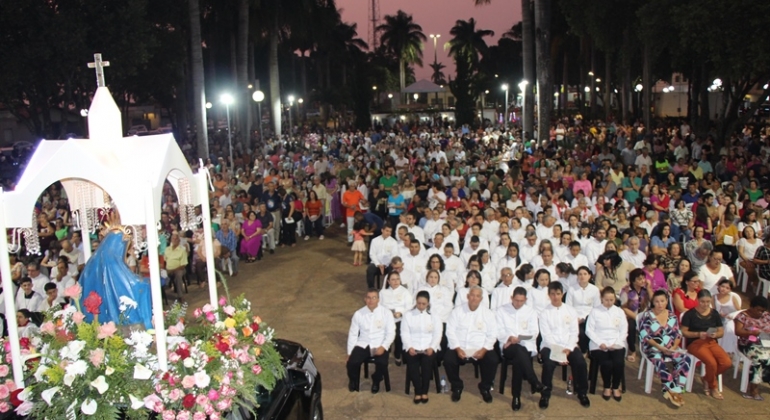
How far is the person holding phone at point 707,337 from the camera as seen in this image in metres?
7.91

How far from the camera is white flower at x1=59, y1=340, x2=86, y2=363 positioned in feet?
17.4

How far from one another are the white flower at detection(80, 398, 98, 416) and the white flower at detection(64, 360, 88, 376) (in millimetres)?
222

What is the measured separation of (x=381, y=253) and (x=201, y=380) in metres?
7.03

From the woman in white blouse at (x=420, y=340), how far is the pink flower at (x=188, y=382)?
3.33m

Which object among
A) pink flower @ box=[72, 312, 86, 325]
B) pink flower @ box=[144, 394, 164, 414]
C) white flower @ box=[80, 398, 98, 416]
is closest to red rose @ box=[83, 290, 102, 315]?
pink flower @ box=[72, 312, 86, 325]

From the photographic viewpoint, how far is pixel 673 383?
778cm

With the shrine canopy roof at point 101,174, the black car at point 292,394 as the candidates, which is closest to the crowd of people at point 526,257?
the black car at point 292,394

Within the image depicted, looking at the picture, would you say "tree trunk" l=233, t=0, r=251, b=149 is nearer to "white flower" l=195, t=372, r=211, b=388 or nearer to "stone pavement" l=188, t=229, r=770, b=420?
"stone pavement" l=188, t=229, r=770, b=420

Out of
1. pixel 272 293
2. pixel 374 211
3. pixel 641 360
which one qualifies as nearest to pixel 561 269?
pixel 641 360

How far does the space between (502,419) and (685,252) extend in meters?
5.42

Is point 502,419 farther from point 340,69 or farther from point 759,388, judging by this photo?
point 340,69

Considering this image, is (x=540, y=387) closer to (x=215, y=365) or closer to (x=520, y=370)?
(x=520, y=370)

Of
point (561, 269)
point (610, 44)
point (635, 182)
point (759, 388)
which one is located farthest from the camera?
point (610, 44)

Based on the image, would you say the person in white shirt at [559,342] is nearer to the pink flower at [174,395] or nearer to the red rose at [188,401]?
the red rose at [188,401]
